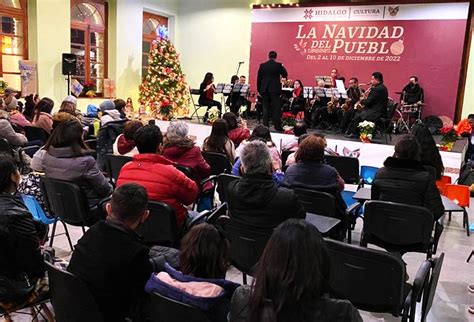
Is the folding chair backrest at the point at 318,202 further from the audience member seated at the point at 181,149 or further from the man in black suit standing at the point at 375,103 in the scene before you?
the man in black suit standing at the point at 375,103

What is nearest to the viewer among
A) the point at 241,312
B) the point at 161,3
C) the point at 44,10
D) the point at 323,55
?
the point at 241,312

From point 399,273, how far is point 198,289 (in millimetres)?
1046

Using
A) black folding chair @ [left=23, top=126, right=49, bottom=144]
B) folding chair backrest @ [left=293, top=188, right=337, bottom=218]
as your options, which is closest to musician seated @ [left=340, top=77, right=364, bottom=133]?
black folding chair @ [left=23, top=126, right=49, bottom=144]

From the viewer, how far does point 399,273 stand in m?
2.20

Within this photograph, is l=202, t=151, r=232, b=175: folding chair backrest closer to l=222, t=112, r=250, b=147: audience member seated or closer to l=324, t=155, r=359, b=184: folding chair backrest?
l=222, t=112, r=250, b=147: audience member seated

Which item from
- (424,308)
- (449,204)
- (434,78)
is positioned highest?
(434,78)

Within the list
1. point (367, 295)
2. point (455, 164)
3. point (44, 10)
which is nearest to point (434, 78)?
point (455, 164)

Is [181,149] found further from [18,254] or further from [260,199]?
[18,254]

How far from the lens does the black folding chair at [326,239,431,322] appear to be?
7.24ft

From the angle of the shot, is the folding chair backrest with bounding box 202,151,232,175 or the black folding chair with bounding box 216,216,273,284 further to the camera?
the folding chair backrest with bounding box 202,151,232,175

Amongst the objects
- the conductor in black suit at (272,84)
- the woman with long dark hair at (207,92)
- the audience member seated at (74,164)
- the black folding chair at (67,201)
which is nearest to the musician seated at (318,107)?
the conductor in black suit at (272,84)

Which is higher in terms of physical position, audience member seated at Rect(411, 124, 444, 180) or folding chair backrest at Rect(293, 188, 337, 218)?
audience member seated at Rect(411, 124, 444, 180)

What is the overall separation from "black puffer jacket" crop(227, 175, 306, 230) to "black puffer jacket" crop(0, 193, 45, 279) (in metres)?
1.11

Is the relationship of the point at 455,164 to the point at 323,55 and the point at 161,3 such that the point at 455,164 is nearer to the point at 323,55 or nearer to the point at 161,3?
the point at 323,55
